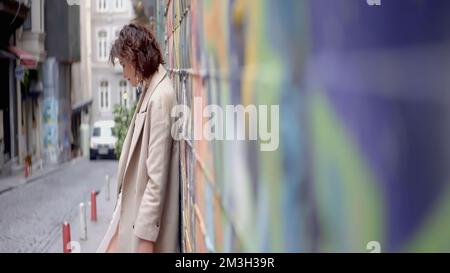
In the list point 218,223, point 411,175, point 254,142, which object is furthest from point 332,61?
point 218,223

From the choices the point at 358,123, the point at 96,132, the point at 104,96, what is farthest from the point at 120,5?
the point at 96,132

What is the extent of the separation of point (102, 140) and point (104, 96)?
2.72 m

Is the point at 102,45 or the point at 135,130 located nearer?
the point at 135,130

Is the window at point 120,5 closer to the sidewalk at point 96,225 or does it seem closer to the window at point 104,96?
the sidewalk at point 96,225

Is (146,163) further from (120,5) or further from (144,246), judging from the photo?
(120,5)

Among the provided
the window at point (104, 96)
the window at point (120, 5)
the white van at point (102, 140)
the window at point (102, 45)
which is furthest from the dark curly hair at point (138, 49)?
the white van at point (102, 140)

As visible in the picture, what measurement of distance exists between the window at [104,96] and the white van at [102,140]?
74 centimetres

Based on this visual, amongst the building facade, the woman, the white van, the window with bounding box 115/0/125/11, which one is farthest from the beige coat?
the white van

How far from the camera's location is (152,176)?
255 cm

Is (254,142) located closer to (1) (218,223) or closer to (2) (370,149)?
(2) (370,149)

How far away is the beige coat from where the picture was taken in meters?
2.57

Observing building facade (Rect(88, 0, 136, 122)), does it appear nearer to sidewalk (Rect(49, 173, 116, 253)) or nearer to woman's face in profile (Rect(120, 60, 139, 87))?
sidewalk (Rect(49, 173, 116, 253))

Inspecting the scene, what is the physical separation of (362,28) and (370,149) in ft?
0.56
